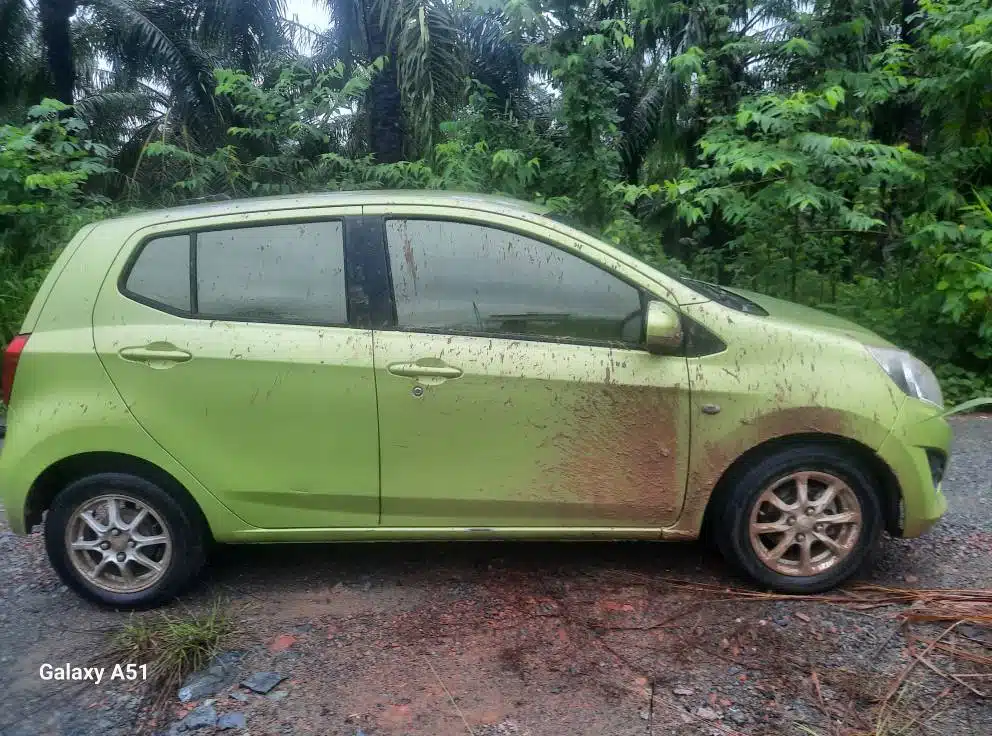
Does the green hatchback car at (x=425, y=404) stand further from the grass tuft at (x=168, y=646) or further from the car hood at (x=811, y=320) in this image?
the grass tuft at (x=168, y=646)

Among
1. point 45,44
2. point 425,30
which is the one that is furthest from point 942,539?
point 45,44

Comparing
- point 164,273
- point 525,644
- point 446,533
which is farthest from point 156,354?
point 525,644

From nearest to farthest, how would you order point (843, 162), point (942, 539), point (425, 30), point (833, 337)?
point (833, 337) < point (942, 539) < point (843, 162) < point (425, 30)

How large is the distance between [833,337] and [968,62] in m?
4.30

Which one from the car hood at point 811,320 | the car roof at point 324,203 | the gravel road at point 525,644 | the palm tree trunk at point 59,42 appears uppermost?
the palm tree trunk at point 59,42

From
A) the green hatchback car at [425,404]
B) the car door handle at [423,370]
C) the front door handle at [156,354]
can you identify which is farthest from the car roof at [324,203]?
the car door handle at [423,370]

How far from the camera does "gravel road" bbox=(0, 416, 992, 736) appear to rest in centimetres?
297

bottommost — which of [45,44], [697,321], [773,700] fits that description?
[773,700]

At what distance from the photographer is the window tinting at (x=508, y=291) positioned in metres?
3.62

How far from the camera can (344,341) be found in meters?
3.60

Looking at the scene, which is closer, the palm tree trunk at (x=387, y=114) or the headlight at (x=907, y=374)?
the headlight at (x=907, y=374)

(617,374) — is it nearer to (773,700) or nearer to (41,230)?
(773,700)

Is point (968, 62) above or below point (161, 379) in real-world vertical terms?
above

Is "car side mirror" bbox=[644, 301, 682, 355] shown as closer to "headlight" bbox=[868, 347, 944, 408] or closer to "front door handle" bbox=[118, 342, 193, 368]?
"headlight" bbox=[868, 347, 944, 408]
